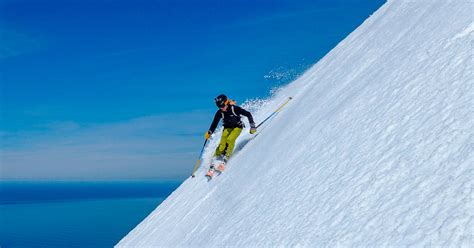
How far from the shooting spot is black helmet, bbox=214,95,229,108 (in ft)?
30.5

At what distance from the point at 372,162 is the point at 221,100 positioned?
5.56m

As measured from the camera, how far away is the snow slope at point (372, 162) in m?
3.08

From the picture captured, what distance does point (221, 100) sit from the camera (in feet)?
30.6

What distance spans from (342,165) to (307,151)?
1.37 m

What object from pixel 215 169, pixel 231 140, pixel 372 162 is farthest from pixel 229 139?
pixel 372 162

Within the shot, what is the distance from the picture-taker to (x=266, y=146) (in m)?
8.53

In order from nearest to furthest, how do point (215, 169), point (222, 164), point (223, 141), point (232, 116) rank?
point (232, 116) < point (222, 164) < point (215, 169) < point (223, 141)

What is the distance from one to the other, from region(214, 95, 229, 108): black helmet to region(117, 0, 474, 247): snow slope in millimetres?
1226

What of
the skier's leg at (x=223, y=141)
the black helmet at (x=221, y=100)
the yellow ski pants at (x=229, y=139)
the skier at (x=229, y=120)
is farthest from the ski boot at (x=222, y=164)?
the black helmet at (x=221, y=100)

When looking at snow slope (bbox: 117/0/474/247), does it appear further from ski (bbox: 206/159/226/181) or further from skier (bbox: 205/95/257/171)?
skier (bbox: 205/95/257/171)

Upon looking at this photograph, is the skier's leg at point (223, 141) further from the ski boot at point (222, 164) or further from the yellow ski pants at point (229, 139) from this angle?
the ski boot at point (222, 164)

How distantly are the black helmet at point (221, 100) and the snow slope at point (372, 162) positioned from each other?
1.23m

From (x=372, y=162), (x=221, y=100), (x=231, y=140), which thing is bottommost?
(x=372, y=162)

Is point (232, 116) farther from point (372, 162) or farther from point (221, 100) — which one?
point (372, 162)
